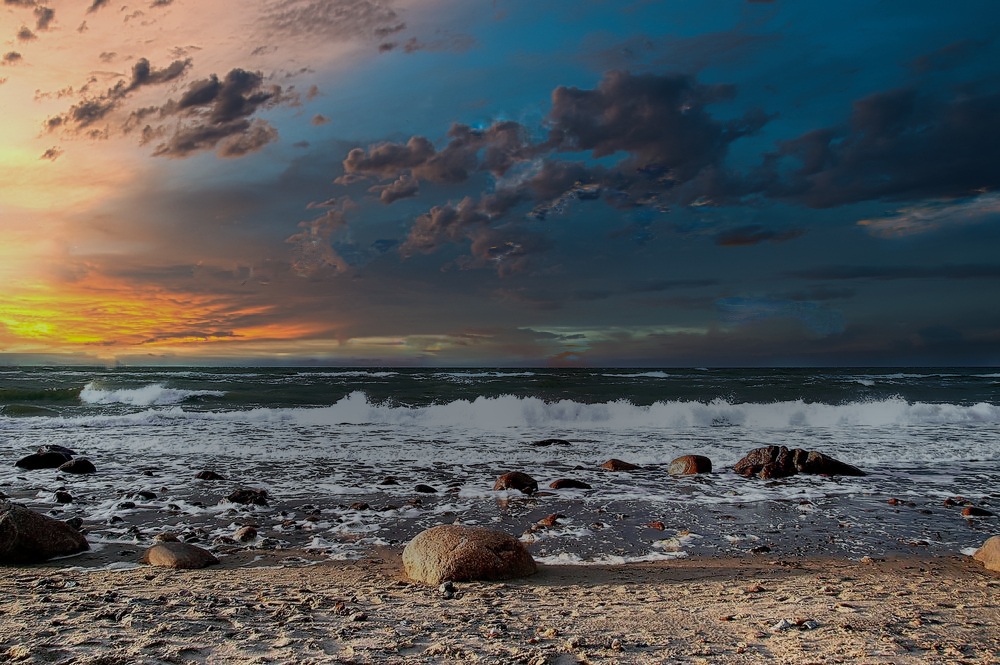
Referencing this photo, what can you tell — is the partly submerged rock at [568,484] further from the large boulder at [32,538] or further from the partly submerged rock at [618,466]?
the large boulder at [32,538]

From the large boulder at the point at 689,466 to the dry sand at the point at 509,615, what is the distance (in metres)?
5.36

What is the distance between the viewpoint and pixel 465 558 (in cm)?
534

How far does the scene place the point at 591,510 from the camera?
8.38m

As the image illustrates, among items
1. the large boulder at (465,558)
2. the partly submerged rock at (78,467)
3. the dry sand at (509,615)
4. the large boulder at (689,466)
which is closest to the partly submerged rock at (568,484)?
the large boulder at (689,466)

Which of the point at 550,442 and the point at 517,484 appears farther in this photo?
the point at 550,442

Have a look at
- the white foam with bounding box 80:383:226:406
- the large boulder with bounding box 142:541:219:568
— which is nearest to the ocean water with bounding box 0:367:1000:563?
the large boulder with bounding box 142:541:219:568

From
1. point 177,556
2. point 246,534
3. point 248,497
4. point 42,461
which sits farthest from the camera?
point 42,461

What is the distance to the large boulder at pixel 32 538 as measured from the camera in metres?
5.82

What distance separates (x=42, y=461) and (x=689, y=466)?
44.6 feet

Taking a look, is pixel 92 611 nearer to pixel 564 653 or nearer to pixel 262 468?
pixel 564 653

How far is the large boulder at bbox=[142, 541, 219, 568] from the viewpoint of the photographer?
5777 millimetres

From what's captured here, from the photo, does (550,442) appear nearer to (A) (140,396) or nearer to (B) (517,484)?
(B) (517,484)

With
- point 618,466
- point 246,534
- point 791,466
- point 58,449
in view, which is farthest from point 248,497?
point 791,466

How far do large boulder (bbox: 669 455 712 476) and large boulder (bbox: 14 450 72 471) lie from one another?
42.6ft
